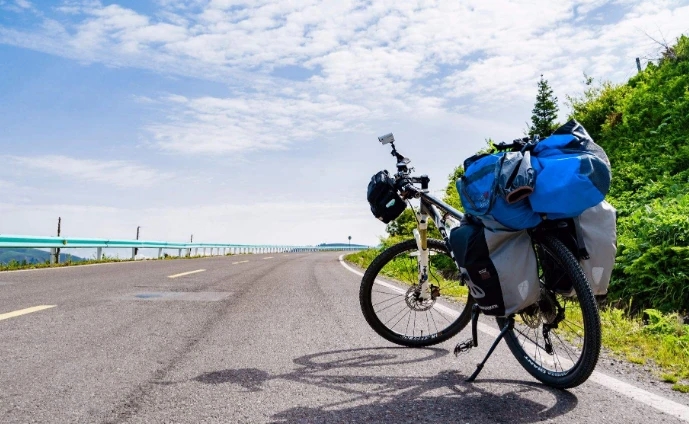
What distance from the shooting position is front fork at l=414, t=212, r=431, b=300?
4758mm

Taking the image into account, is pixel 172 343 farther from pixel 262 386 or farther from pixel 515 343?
pixel 515 343

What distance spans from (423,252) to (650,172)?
31.4 feet

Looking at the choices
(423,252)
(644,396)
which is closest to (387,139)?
(423,252)

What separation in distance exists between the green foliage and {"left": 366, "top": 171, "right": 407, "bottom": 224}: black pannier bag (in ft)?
13.3

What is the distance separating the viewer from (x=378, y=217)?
4793 millimetres

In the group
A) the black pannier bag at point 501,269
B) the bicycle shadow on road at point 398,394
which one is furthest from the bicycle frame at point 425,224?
the black pannier bag at point 501,269

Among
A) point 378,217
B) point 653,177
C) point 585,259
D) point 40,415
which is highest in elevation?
point 653,177

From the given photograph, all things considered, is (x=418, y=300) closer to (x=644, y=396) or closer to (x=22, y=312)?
(x=644, y=396)

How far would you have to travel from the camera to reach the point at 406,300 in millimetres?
4816

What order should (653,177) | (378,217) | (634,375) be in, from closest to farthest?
1. (634,375)
2. (378,217)
3. (653,177)

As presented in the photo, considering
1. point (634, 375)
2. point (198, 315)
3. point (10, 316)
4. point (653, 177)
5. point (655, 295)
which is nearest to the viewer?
point (634, 375)

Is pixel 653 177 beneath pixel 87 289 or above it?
above

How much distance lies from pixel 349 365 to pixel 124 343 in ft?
6.25

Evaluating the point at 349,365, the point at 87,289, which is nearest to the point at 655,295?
the point at 349,365
